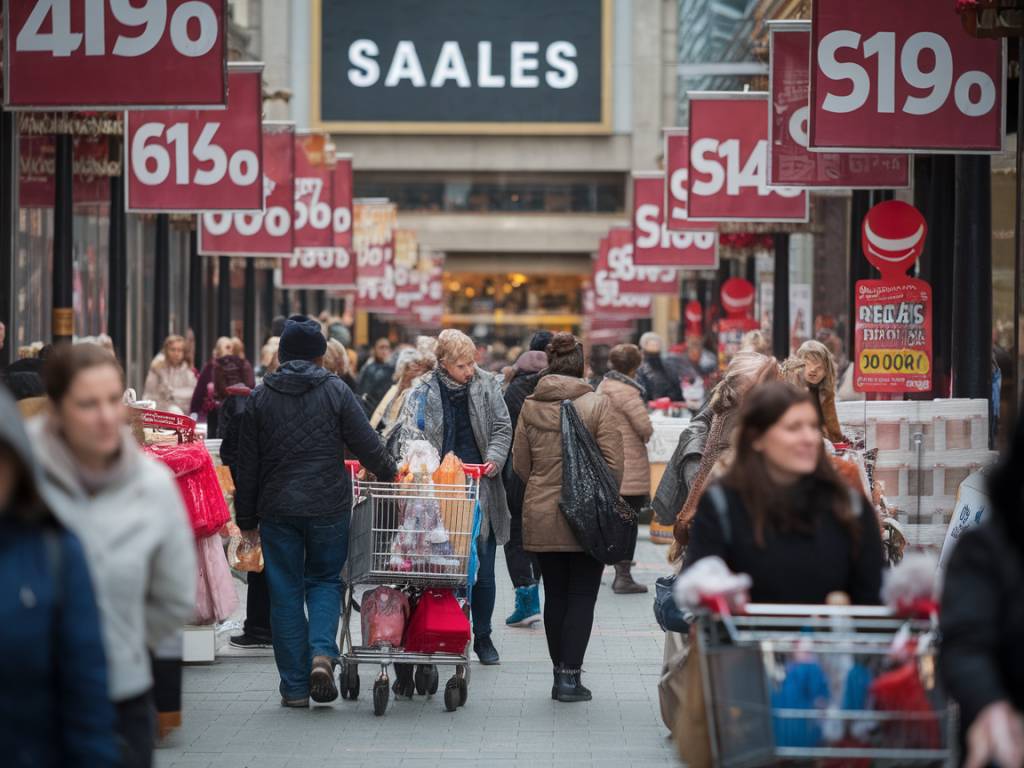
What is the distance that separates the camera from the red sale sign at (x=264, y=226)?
24.1 m

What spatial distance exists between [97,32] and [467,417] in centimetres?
381

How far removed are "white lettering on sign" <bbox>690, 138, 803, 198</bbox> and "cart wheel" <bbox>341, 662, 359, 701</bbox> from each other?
1183 cm

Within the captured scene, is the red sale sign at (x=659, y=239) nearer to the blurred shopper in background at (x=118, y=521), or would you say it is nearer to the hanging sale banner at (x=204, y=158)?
the hanging sale banner at (x=204, y=158)

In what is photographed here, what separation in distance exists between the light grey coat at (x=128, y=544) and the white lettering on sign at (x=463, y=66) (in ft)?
248

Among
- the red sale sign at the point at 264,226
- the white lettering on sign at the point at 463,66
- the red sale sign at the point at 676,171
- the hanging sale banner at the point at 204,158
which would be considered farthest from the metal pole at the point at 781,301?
the white lettering on sign at the point at 463,66

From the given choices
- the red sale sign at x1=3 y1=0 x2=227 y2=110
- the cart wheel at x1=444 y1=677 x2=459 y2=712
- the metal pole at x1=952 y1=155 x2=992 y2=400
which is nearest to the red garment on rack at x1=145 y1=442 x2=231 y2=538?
the cart wheel at x1=444 y1=677 x2=459 y2=712

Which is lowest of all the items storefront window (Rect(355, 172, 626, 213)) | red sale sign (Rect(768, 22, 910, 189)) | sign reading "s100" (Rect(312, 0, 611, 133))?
red sale sign (Rect(768, 22, 910, 189))

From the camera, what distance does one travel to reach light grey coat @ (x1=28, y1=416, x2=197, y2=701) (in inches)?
184

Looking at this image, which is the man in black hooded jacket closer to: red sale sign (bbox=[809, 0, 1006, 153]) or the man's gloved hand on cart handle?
red sale sign (bbox=[809, 0, 1006, 153])

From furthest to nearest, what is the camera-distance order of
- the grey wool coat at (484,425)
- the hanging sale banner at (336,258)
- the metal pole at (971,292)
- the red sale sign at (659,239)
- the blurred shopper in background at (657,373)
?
the hanging sale banner at (336,258), the red sale sign at (659,239), the blurred shopper in background at (657,373), the metal pole at (971,292), the grey wool coat at (484,425)

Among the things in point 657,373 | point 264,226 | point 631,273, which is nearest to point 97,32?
point 264,226

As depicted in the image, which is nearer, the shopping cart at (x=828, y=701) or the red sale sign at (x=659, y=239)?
the shopping cart at (x=828, y=701)

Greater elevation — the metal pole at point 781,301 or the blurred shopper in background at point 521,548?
the metal pole at point 781,301

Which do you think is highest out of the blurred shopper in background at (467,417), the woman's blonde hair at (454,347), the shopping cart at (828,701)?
the woman's blonde hair at (454,347)
